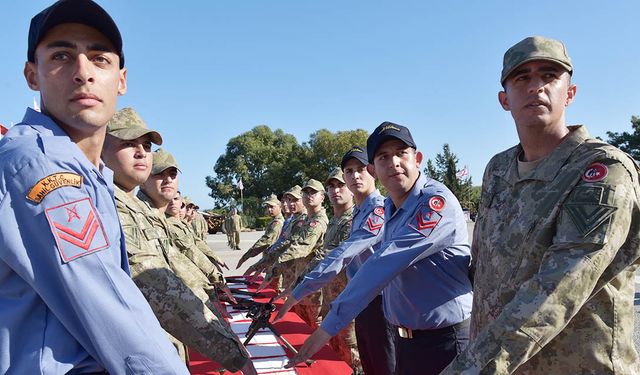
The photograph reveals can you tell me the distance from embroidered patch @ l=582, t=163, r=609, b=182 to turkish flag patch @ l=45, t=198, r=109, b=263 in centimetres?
147

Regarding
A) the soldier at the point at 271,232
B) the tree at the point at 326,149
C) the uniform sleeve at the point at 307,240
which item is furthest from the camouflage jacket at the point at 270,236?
the tree at the point at 326,149

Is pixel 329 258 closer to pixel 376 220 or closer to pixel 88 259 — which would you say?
pixel 376 220

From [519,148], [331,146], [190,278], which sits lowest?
[190,278]

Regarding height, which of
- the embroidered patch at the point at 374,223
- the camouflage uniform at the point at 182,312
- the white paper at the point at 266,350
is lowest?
the white paper at the point at 266,350

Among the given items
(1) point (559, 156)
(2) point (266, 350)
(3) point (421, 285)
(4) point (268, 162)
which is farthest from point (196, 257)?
(4) point (268, 162)

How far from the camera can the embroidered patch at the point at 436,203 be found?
8.29 ft

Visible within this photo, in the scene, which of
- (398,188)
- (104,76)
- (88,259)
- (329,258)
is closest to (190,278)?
(329,258)

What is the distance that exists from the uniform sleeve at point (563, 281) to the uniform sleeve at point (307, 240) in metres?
5.31

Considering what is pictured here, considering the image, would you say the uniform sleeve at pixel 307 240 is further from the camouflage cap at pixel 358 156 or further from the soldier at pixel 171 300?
the soldier at pixel 171 300

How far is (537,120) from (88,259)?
1651mm

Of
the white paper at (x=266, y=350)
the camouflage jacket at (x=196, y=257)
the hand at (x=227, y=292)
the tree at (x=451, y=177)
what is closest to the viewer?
the white paper at (x=266, y=350)

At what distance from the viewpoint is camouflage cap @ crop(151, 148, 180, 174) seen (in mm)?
4500

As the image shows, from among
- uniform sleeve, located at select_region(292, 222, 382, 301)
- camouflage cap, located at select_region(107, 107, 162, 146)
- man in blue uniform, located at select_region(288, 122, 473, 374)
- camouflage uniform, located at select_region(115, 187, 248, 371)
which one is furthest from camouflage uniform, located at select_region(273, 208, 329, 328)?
camouflage uniform, located at select_region(115, 187, 248, 371)

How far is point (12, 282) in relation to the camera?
0.97m
